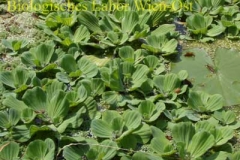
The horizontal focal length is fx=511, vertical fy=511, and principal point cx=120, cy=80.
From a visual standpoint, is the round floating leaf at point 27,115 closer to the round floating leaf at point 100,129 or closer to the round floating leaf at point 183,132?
the round floating leaf at point 100,129

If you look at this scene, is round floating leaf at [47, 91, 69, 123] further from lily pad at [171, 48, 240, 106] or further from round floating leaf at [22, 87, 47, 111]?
lily pad at [171, 48, 240, 106]

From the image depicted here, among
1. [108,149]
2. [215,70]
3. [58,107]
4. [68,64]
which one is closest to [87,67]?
[68,64]

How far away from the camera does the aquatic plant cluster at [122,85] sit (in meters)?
2.37

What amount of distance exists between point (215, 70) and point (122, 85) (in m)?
0.59

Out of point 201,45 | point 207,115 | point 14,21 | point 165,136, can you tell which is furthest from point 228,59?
point 14,21

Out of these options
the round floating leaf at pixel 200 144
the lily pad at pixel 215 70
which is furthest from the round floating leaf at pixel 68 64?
the round floating leaf at pixel 200 144

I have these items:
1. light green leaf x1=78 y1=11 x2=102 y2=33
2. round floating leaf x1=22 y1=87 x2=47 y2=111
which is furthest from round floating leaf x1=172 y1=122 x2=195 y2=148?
light green leaf x1=78 y1=11 x2=102 y2=33

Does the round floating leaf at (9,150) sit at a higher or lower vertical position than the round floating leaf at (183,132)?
lower

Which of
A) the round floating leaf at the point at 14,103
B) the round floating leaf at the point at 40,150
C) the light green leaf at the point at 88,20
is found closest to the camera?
the round floating leaf at the point at 40,150

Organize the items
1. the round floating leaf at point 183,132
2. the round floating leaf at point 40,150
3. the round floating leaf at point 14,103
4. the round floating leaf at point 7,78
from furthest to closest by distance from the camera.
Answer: the round floating leaf at point 7,78 < the round floating leaf at point 14,103 < the round floating leaf at point 183,132 < the round floating leaf at point 40,150

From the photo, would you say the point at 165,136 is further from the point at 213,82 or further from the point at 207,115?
the point at 213,82

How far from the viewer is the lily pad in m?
2.79

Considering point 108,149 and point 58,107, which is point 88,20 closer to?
point 58,107

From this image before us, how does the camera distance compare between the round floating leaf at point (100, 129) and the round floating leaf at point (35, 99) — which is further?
the round floating leaf at point (35, 99)
